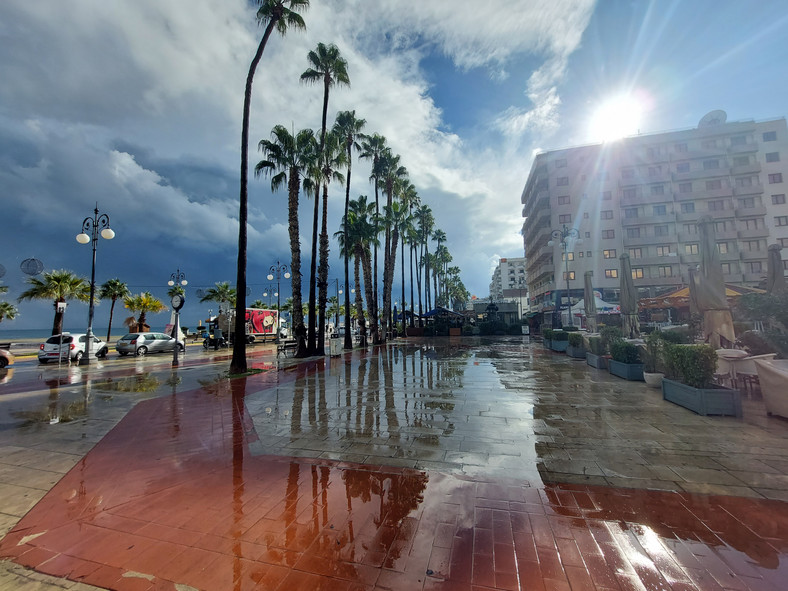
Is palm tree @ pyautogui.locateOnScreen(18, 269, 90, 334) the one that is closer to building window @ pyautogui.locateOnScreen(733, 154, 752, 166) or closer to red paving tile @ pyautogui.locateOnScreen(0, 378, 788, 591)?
red paving tile @ pyautogui.locateOnScreen(0, 378, 788, 591)

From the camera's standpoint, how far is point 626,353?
8.94 meters

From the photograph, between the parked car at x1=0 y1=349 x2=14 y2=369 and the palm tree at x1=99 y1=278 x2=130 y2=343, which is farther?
the palm tree at x1=99 y1=278 x2=130 y2=343

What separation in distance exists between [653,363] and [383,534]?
840 centimetres

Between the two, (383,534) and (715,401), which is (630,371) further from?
(383,534)

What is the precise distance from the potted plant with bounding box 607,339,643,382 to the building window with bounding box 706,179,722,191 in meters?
51.6

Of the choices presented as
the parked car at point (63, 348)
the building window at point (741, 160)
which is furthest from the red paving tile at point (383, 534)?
the building window at point (741, 160)

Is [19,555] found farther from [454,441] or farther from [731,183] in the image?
[731,183]

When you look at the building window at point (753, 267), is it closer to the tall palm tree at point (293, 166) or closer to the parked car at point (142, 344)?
the tall palm tree at point (293, 166)

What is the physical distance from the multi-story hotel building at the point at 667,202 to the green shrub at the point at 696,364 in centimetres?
3882

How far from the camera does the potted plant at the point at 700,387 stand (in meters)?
5.56

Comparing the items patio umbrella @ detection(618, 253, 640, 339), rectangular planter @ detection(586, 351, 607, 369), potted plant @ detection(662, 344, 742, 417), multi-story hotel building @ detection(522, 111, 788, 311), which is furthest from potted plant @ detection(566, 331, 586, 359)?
multi-story hotel building @ detection(522, 111, 788, 311)

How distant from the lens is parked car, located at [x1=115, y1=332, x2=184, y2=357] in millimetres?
21625

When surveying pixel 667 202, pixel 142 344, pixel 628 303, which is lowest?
pixel 142 344

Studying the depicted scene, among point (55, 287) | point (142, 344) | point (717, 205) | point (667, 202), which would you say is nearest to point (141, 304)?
point (55, 287)
